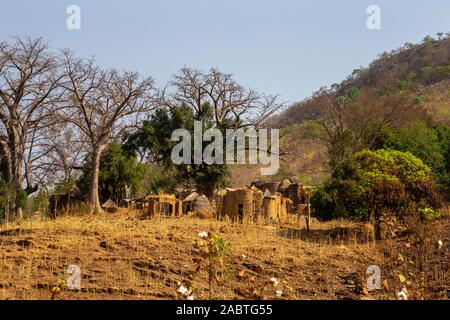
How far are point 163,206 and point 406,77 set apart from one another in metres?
57.6

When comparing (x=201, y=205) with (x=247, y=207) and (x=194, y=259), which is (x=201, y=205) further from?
(x=194, y=259)

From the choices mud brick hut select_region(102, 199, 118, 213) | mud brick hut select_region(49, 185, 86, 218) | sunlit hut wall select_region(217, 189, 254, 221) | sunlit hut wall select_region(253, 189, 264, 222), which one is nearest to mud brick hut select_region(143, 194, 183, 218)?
sunlit hut wall select_region(217, 189, 254, 221)

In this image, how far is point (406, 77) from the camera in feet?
236

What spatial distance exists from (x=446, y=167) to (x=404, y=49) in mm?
60169

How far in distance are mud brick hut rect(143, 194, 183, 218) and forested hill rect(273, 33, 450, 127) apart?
40877 mm

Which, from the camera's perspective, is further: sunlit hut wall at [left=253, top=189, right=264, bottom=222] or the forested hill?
the forested hill

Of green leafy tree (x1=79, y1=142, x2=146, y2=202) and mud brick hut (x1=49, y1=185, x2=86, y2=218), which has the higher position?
green leafy tree (x1=79, y1=142, x2=146, y2=202)

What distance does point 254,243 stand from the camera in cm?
1458

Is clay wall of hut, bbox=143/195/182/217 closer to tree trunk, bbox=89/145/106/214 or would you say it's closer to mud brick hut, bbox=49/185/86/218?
tree trunk, bbox=89/145/106/214

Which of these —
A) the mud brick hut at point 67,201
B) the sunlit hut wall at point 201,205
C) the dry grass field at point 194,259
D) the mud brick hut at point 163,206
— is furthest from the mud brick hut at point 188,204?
the mud brick hut at point 67,201

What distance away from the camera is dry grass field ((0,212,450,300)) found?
10273 mm

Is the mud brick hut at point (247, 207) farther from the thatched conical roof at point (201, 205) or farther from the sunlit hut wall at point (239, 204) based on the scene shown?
the thatched conical roof at point (201, 205)

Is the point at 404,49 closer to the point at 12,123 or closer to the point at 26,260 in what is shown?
the point at 12,123
